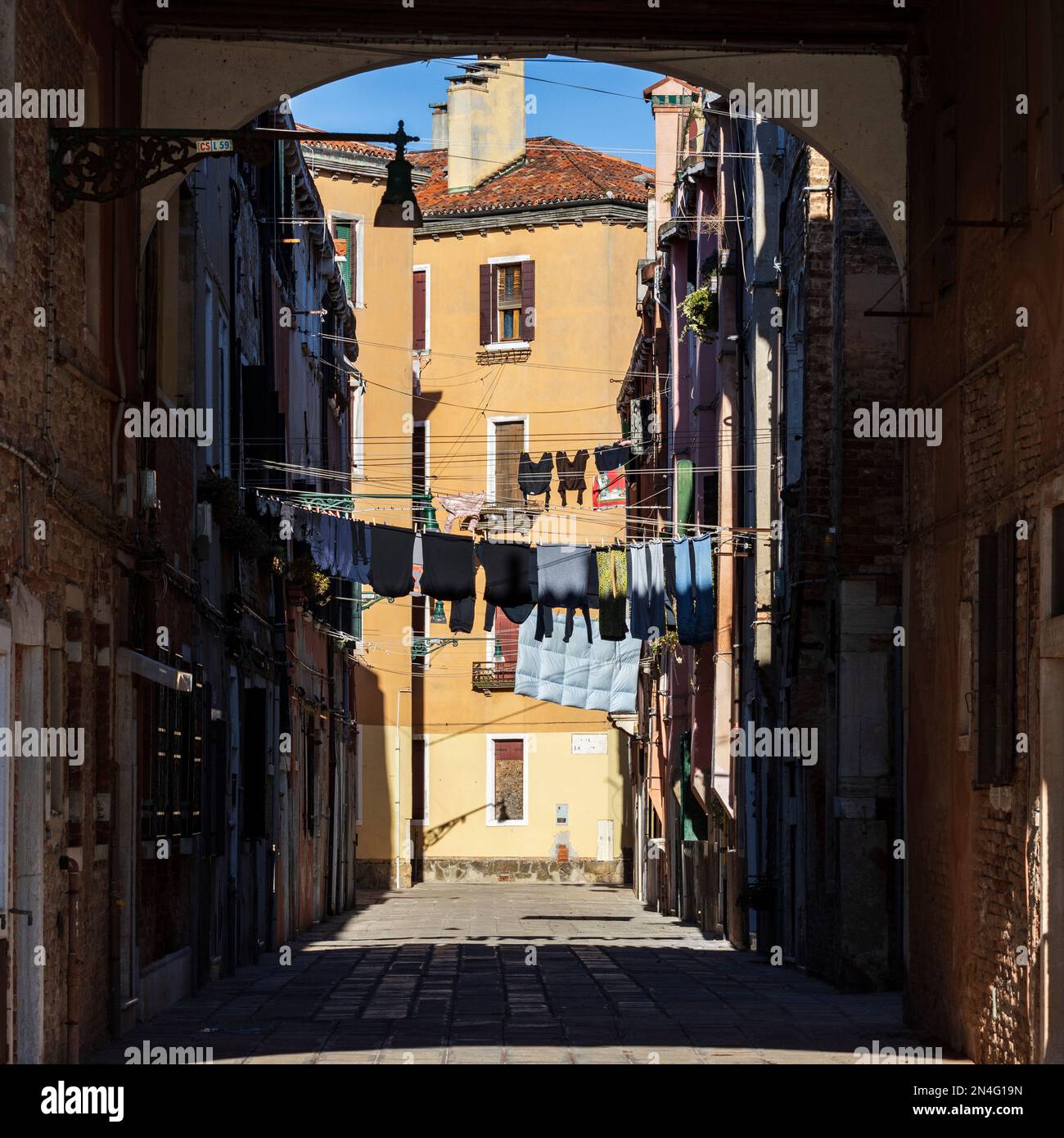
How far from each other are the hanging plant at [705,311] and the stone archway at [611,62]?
13221 millimetres

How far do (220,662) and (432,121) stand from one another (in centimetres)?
3378

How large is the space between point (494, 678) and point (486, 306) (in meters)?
8.64

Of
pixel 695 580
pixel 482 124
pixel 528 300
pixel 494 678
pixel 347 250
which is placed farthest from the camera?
pixel 482 124

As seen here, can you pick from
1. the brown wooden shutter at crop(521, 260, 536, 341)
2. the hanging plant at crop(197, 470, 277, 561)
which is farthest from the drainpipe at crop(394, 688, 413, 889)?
the hanging plant at crop(197, 470, 277, 561)

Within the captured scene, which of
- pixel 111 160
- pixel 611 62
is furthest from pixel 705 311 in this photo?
pixel 111 160

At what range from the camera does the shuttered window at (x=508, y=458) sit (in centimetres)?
4675

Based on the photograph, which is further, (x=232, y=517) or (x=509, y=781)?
(x=509, y=781)

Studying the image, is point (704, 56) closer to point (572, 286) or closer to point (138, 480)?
point (138, 480)

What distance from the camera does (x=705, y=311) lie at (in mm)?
27906

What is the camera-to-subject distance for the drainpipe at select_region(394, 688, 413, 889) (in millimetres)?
43562

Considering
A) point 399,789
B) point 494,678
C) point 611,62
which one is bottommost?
point 399,789

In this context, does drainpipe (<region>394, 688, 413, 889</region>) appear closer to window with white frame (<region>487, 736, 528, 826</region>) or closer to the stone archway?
window with white frame (<region>487, 736, 528, 826</region>)

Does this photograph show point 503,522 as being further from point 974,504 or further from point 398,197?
point 974,504

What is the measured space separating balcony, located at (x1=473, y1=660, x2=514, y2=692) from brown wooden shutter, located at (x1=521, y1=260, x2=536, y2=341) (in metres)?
7.53
